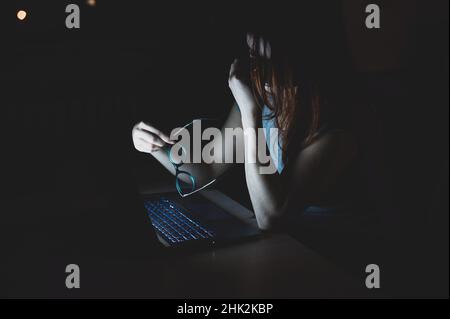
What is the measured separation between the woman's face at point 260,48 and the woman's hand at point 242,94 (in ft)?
0.27

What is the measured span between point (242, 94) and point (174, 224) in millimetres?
449

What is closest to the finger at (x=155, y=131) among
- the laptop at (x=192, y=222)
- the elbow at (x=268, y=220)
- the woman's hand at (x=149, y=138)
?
the woman's hand at (x=149, y=138)

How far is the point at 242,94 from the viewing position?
137cm

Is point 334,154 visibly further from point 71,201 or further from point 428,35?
point 71,201

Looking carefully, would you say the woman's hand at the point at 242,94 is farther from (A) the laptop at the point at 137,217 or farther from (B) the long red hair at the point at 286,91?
(A) the laptop at the point at 137,217

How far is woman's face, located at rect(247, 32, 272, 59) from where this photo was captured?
4.61 feet

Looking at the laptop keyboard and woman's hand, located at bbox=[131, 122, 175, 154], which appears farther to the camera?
woman's hand, located at bbox=[131, 122, 175, 154]

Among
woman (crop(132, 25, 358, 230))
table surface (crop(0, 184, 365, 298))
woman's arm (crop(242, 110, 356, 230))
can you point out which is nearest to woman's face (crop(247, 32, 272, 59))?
woman (crop(132, 25, 358, 230))

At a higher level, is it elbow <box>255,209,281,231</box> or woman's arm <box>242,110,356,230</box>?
woman's arm <box>242,110,356,230</box>

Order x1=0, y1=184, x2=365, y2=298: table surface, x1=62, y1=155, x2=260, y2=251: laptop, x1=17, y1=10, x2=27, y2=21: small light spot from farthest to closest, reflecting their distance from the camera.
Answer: x1=17, y1=10, x2=27, y2=21: small light spot, x1=62, y1=155, x2=260, y2=251: laptop, x1=0, y1=184, x2=365, y2=298: table surface

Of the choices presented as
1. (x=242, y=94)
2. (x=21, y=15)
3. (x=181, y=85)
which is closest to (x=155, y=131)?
(x=242, y=94)

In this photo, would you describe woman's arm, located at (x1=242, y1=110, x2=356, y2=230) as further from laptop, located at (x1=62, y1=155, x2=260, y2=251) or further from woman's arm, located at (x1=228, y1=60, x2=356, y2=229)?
laptop, located at (x1=62, y1=155, x2=260, y2=251)

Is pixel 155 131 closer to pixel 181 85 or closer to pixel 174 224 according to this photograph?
pixel 174 224

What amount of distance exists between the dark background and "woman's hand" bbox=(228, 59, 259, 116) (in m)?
0.23
